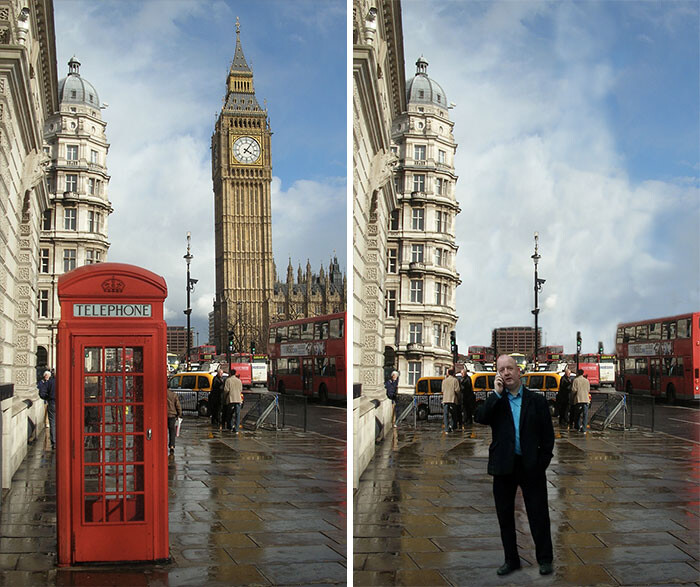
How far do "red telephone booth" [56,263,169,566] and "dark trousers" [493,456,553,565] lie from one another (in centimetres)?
244

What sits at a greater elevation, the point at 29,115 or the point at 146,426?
the point at 29,115

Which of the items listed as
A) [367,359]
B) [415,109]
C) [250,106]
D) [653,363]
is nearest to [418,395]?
[367,359]

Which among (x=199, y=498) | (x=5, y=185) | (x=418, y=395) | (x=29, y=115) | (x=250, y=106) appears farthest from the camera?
(x=250, y=106)

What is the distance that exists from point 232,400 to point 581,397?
7.22 meters

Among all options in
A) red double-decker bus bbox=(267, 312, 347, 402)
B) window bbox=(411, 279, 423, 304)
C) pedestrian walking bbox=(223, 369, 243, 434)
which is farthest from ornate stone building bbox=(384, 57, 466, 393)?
pedestrian walking bbox=(223, 369, 243, 434)

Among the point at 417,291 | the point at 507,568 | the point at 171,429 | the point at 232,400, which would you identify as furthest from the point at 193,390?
the point at 417,291

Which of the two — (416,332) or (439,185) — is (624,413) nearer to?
(416,332)

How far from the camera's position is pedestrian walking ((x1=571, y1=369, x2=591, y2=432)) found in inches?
708

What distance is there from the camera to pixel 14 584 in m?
5.61

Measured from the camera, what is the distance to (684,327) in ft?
87.9

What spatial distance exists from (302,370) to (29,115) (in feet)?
66.5

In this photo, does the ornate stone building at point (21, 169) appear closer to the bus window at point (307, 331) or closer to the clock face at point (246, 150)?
the bus window at point (307, 331)

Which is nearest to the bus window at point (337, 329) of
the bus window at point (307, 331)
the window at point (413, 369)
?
the bus window at point (307, 331)

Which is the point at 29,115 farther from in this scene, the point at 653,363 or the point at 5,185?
the point at 653,363
